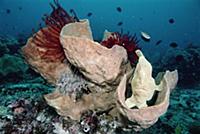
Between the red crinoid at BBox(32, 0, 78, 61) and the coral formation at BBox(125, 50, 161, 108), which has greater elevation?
the red crinoid at BBox(32, 0, 78, 61)

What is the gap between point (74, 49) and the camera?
316cm

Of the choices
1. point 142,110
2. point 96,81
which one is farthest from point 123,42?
point 142,110

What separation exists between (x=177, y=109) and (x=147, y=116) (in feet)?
17.3

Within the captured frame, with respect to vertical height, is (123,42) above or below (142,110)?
above

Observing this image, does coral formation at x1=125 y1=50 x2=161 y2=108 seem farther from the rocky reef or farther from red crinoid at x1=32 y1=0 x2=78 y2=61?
red crinoid at x1=32 y1=0 x2=78 y2=61

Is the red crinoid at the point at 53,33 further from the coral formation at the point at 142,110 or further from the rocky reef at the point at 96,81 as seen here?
the coral formation at the point at 142,110

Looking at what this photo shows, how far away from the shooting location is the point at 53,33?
3.44m

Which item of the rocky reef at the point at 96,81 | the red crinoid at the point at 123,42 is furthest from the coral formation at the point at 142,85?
the red crinoid at the point at 123,42

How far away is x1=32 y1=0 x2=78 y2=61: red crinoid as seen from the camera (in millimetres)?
3453

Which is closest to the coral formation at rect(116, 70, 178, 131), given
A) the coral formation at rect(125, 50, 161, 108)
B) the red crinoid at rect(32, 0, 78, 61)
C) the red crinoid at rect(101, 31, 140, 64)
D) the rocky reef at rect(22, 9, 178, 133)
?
the rocky reef at rect(22, 9, 178, 133)

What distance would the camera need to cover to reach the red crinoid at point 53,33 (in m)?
3.45

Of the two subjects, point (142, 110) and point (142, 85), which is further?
point (142, 85)

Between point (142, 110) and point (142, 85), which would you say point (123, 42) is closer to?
point (142, 85)

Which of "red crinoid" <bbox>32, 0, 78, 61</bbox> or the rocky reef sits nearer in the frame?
the rocky reef
